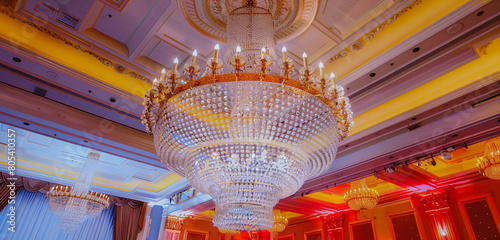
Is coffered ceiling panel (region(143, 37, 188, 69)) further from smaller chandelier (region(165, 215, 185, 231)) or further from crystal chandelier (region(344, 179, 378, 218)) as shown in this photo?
smaller chandelier (region(165, 215, 185, 231))

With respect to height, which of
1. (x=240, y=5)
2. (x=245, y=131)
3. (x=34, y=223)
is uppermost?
(x=240, y=5)

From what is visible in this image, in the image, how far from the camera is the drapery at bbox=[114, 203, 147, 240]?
26.7 feet

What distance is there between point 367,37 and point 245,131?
2032mm

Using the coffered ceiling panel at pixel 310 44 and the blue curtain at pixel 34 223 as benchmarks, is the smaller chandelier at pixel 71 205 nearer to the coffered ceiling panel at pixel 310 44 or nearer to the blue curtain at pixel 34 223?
the blue curtain at pixel 34 223

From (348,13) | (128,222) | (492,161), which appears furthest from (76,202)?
(492,161)

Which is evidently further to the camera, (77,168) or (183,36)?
(77,168)

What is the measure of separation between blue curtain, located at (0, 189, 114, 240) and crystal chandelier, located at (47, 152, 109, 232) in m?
2.11

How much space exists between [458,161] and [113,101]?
290 inches

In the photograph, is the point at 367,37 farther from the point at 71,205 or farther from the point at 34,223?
the point at 34,223

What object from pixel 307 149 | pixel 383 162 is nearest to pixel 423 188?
pixel 383 162

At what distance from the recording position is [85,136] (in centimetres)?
432

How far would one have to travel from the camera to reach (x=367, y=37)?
2979mm

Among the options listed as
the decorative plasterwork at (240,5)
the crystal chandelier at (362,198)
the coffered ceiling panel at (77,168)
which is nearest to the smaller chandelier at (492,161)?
the crystal chandelier at (362,198)

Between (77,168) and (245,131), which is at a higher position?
(77,168)
